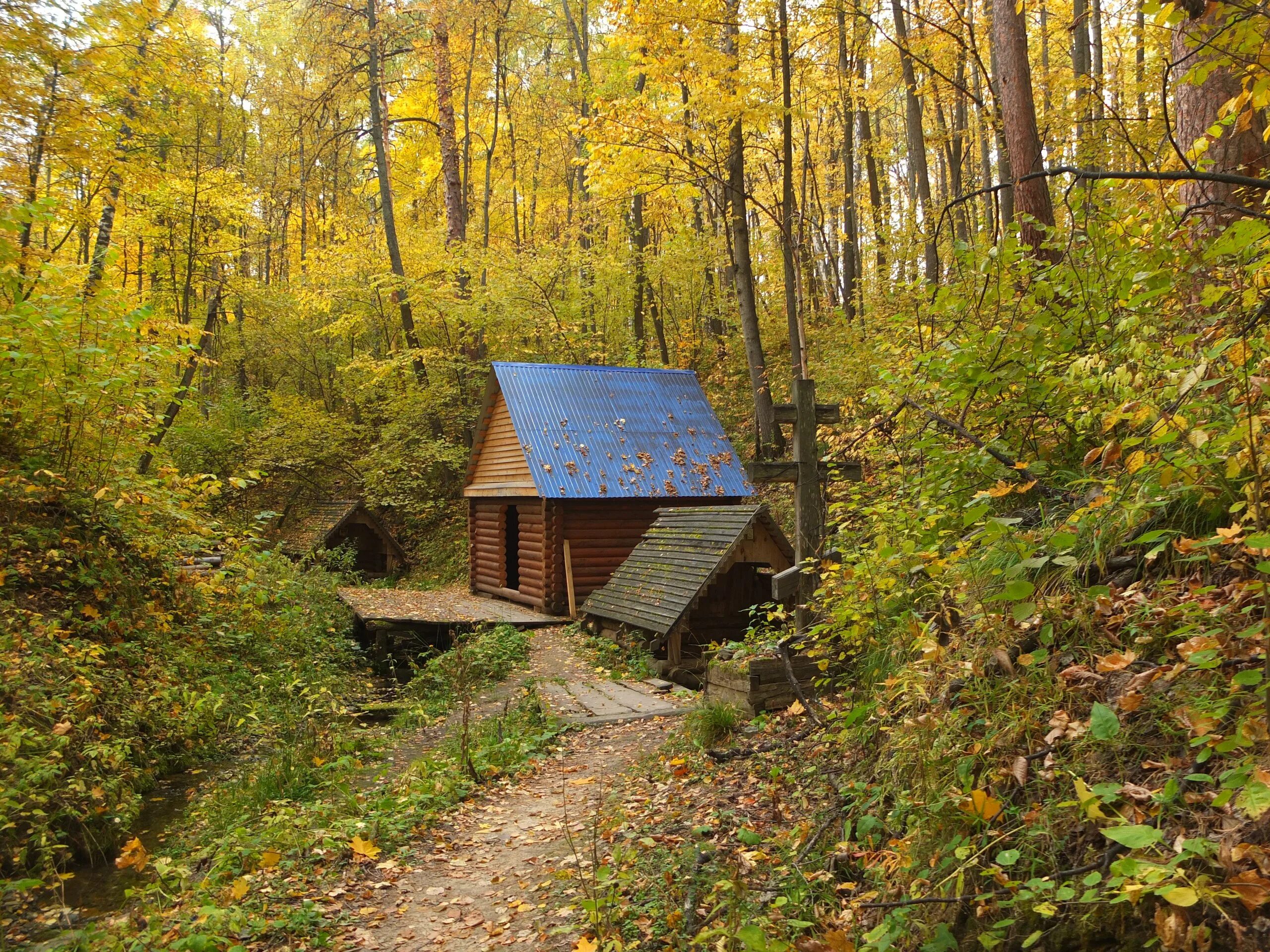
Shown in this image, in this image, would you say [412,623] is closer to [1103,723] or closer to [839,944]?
[839,944]

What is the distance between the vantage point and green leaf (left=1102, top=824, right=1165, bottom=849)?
6.90 ft

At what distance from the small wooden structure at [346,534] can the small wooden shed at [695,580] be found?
999 centimetres

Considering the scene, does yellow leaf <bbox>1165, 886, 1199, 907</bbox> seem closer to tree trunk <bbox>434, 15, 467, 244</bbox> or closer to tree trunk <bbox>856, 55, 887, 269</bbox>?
tree trunk <bbox>856, 55, 887, 269</bbox>

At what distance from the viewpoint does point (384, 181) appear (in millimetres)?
23938

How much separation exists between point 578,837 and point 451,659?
6135 mm

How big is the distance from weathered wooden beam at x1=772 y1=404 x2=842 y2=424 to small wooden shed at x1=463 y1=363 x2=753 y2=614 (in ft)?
26.5

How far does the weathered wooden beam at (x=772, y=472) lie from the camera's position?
706 centimetres

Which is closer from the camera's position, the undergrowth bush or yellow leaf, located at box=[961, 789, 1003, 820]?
yellow leaf, located at box=[961, 789, 1003, 820]

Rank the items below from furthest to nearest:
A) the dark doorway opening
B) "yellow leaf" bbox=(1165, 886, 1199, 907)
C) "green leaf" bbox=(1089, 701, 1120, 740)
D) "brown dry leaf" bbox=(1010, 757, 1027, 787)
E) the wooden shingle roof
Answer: the dark doorway opening, the wooden shingle roof, "brown dry leaf" bbox=(1010, 757, 1027, 787), "green leaf" bbox=(1089, 701, 1120, 740), "yellow leaf" bbox=(1165, 886, 1199, 907)

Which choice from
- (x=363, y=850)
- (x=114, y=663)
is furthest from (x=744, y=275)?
(x=363, y=850)

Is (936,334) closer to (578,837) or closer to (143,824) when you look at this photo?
(578,837)

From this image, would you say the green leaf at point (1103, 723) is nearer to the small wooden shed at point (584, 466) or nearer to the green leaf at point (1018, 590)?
the green leaf at point (1018, 590)

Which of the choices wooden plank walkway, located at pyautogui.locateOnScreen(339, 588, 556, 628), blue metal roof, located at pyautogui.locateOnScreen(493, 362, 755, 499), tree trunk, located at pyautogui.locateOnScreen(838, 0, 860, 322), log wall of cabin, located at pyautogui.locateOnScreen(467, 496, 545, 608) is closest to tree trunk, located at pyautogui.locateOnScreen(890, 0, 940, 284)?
tree trunk, located at pyautogui.locateOnScreen(838, 0, 860, 322)

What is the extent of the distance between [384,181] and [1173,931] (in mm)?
25789
